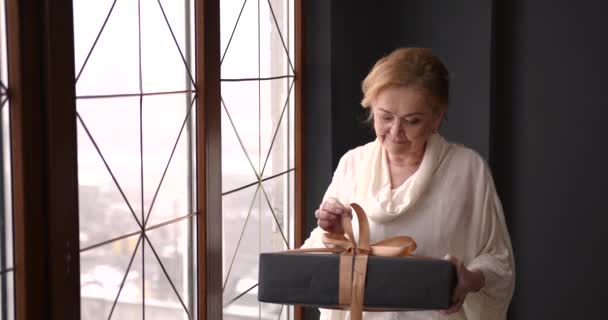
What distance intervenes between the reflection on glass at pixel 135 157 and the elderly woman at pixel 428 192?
1.51 feet

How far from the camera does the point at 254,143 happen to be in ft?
8.80

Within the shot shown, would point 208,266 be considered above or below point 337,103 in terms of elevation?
below

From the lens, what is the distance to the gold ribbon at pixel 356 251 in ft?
5.59

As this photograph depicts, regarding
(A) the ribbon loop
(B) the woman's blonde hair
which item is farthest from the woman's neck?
(A) the ribbon loop

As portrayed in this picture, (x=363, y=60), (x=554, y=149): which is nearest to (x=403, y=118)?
(x=363, y=60)

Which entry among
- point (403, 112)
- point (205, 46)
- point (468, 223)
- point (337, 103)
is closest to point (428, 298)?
point (468, 223)

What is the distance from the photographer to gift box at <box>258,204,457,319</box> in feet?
5.48

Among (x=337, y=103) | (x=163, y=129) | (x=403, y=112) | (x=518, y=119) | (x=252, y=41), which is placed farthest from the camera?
(x=518, y=119)

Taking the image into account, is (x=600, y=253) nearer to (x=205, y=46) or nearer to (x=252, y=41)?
(x=252, y=41)

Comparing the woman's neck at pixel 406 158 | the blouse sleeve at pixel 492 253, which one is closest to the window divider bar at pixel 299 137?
the woman's neck at pixel 406 158

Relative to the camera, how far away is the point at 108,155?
185 cm

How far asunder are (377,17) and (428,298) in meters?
1.98

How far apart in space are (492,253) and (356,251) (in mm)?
344

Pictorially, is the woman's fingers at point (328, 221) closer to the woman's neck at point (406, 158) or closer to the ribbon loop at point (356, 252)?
the ribbon loop at point (356, 252)
